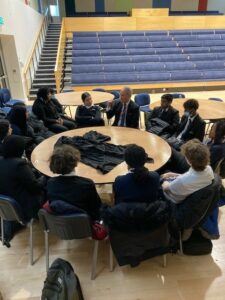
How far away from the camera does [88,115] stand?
4.12m

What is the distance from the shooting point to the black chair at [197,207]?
181 centimetres

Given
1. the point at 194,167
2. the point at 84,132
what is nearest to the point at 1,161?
the point at 84,132

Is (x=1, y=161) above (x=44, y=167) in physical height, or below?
above

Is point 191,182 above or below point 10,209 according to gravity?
above

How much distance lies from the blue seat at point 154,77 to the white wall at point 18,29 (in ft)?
12.9

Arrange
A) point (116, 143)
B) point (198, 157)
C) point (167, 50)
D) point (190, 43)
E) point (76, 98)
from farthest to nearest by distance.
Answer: point (190, 43) < point (167, 50) < point (76, 98) < point (116, 143) < point (198, 157)

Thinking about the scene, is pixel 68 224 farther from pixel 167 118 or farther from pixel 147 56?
pixel 147 56

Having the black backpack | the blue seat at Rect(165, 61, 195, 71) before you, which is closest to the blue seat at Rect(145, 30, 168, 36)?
the blue seat at Rect(165, 61, 195, 71)

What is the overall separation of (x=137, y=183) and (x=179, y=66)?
8353 mm

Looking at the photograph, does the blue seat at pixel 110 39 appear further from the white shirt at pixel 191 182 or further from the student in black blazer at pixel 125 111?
the white shirt at pixel 191 182

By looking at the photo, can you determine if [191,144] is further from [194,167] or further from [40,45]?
[40,45]

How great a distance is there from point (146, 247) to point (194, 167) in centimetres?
70

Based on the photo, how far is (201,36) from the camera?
34.6 feet

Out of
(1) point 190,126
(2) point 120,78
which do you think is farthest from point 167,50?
(1) point 190,126
